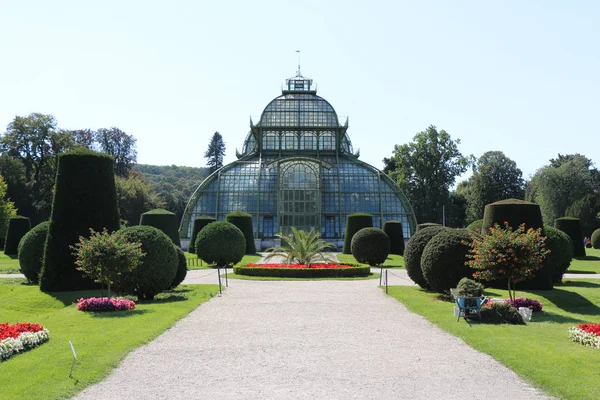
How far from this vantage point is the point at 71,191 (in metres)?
20.5

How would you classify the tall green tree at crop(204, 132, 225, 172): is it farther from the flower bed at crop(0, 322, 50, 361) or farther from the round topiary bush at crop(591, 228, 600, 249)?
the flower bed at crop(0, 322, 50, 361)

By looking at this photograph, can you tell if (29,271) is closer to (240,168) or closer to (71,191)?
(71,191)

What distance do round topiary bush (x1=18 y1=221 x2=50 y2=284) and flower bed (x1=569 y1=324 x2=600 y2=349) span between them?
19492 millimetres

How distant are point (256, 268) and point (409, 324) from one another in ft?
51.1

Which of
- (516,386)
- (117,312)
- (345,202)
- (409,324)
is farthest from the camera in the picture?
(345,202)

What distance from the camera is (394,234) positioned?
4562 cm

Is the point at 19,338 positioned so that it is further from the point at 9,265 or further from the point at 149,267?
the point at 9,265

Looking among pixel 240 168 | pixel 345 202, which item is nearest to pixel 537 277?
pixel 345 202

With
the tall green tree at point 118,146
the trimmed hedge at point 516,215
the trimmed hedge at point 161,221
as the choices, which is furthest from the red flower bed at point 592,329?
the tall green tree at point 118,146

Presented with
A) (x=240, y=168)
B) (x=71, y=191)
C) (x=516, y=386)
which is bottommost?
(x=516, y=386)

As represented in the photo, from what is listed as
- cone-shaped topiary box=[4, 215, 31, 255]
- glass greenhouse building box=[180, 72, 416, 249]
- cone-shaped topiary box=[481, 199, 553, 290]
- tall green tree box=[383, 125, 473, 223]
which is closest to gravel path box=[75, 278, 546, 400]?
cone-shaped topiary box=[481, 199, 553, 290]

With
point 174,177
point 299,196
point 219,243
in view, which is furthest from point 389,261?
point 174,177

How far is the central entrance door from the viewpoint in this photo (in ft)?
172

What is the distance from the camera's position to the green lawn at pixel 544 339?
902cm
